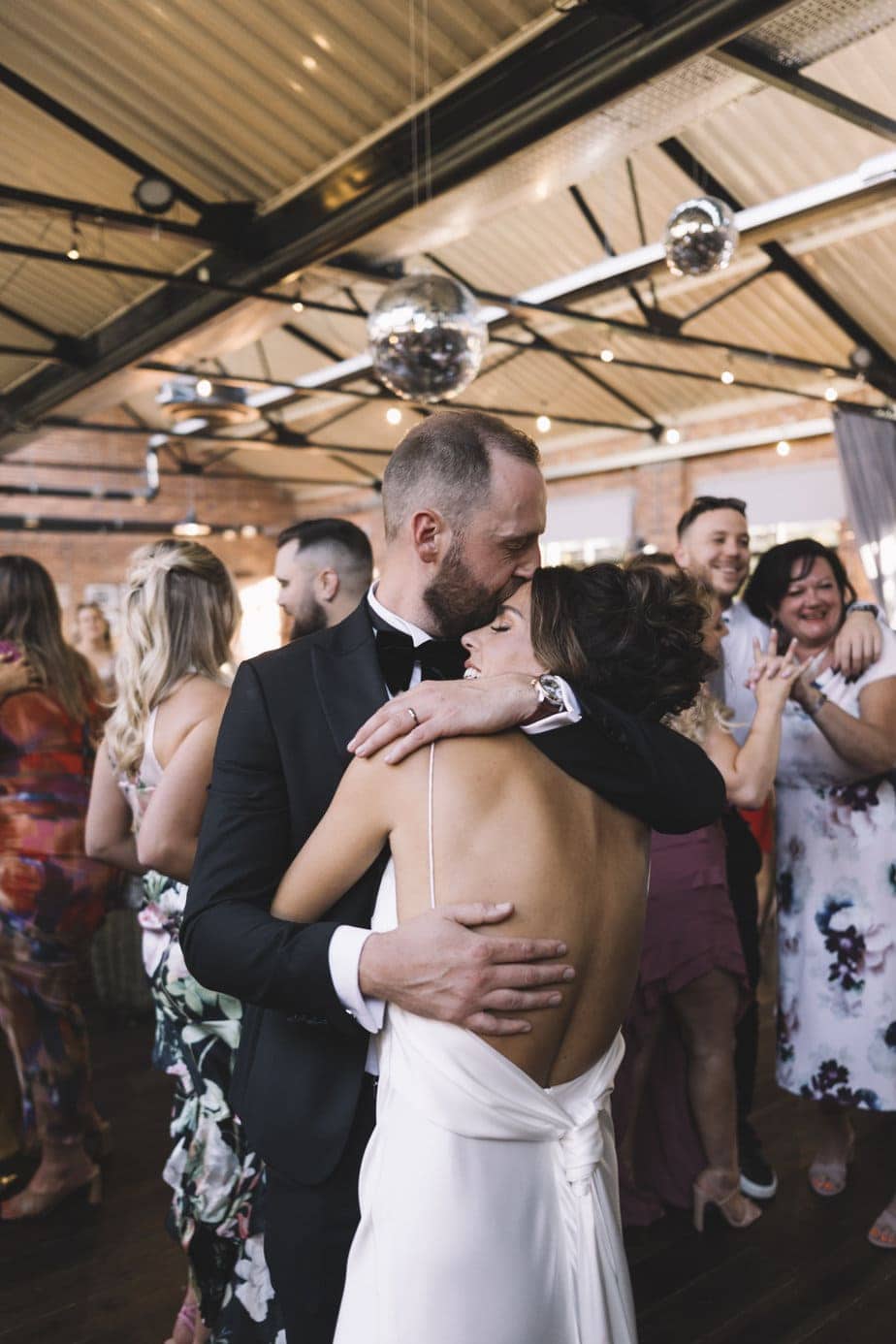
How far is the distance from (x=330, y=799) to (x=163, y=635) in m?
1.03

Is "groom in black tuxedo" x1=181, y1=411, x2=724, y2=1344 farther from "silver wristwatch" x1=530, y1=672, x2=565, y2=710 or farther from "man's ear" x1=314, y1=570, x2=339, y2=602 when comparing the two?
"man's ear" x1=314, y1=570, x2=339, y2=602

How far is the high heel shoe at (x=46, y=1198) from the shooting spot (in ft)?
10.2

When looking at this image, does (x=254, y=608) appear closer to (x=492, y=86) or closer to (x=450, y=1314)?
(x=492, y=86)

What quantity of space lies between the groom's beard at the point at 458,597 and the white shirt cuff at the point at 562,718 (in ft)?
0.76

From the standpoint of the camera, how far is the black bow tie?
150cm

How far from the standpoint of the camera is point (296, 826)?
55.4 inches

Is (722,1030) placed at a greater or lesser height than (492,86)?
lesser

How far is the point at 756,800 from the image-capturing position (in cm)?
263

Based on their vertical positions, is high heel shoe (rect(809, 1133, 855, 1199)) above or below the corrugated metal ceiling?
below

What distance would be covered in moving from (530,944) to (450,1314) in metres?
0.39

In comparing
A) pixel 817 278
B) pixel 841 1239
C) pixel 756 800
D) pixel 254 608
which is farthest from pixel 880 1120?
pixel 254 608

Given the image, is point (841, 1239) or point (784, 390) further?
point (784, 390)

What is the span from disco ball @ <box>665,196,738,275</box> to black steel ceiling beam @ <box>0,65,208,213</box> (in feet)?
9.21

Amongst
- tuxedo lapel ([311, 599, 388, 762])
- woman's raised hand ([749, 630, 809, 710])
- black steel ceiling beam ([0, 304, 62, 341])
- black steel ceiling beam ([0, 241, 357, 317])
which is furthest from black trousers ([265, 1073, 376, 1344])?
black steel ceiling beam ([0, 304, 62, 341])
